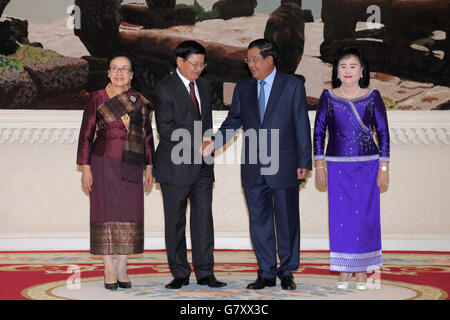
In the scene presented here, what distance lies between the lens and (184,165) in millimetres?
4746

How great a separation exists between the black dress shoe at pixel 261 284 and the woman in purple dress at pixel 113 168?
82 centimetres

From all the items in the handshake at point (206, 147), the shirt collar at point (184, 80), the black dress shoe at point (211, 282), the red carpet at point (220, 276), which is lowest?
the red carpet at point (220, 276)

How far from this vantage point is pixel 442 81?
23.2 feet

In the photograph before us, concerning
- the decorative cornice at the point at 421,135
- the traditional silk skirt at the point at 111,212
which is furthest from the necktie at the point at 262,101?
the decorative cornice at the point at 421,135

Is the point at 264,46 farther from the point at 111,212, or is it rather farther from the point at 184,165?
the point at 111,212

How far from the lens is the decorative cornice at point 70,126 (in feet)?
22.9

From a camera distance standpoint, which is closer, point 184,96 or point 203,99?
point 184,96

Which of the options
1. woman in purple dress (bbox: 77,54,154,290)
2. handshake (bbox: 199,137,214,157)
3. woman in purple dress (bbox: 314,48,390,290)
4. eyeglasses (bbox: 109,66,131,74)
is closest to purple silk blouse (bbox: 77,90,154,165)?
woman in purple dress (bbox: 77,54,154,290)

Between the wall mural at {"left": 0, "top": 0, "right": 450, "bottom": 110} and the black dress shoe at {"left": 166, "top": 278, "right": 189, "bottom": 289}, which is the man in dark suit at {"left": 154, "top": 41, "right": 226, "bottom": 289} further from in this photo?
the wall mural at {"left": 0, "top": 0, "right": 450, "bottom": 110}

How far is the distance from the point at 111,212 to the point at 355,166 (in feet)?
5.58

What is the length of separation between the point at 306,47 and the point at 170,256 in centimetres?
321

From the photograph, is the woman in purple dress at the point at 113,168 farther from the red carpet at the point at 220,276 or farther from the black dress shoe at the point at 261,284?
the black dress shoe at the point at 261,284

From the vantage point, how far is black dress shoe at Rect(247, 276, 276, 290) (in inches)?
181

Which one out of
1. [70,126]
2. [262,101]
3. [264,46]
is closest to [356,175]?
[262,101]
